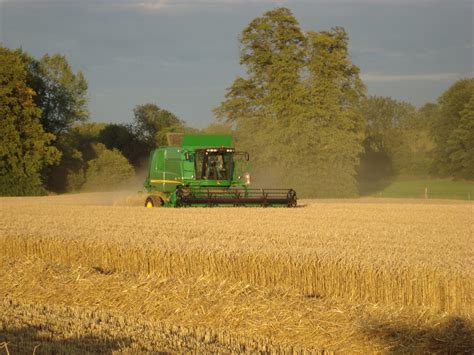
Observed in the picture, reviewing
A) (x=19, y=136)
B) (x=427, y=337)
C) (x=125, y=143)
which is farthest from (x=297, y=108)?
(x=427, y=337)

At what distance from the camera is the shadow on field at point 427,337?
23.0 feet

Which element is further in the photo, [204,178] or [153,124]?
[153,124]

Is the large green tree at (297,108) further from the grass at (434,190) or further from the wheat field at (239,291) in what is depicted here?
the wheat field at (239,291)

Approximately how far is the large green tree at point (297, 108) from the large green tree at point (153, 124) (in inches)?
697

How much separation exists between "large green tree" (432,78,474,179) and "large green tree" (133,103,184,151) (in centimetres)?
2387

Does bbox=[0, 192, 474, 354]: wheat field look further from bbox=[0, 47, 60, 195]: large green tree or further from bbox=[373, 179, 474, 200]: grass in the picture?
bbox=[373, 179, 474, 200]: grass

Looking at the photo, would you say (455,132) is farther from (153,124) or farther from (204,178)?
(204,178)

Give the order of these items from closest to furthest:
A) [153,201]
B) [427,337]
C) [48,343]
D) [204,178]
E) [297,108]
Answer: [48,343], [427,337], [204,178], [153,201], [297,108]

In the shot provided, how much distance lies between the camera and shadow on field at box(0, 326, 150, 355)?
6.26 metres

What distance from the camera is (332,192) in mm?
41031

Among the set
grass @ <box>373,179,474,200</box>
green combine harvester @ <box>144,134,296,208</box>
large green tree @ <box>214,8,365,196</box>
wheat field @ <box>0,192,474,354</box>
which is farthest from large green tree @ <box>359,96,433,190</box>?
wheat field @ <box>0,192,474,354</box>

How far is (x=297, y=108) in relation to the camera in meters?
42.0

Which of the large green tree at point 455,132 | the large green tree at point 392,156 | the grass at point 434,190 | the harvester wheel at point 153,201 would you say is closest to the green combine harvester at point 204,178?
the harvester wheel at point 153,201

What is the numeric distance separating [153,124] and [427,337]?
6152cm
